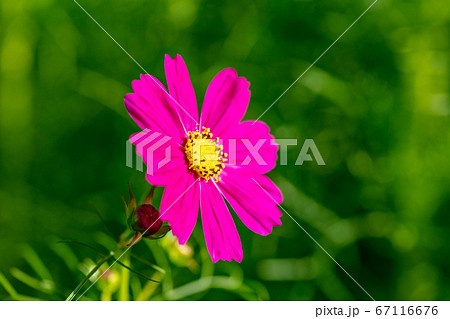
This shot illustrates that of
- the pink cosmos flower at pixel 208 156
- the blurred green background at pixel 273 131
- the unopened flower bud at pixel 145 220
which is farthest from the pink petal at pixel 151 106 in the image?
the blurred green background at pixel 273 131

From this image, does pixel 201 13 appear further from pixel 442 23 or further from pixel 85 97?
pixel 442 23

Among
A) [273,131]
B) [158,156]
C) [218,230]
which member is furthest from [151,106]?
A: [273,131]

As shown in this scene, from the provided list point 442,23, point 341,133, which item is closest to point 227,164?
point 341,133

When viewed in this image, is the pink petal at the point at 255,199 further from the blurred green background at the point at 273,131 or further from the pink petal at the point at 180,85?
the blurred green background at the point at 273,131

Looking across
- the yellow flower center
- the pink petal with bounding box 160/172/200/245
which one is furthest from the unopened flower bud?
the yellow flower center

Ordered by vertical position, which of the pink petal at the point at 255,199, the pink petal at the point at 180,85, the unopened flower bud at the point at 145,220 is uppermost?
the pink petal at the point at 180,85

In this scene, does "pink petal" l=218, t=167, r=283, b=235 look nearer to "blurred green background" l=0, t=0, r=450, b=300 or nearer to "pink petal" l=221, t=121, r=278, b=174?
"pink petal" l=221, t=121, r=278, b=174
